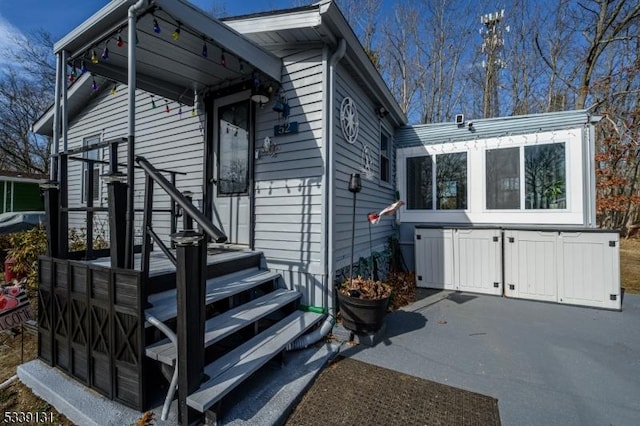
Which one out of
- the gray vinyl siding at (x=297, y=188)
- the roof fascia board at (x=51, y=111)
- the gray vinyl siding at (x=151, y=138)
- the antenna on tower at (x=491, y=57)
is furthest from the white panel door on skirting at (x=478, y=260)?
the antenna on tower at (x=491, y=57)

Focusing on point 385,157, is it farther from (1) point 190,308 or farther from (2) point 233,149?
(1) point 190,308

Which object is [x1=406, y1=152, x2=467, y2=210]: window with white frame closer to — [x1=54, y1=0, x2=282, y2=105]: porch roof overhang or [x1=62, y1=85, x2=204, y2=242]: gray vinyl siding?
[x1=54, y1=0, x2=282, y2=105]: porch roof overhang

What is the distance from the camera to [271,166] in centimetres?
378

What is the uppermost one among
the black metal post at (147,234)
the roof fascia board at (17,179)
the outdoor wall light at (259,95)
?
the outdoor wall light at (259,95)

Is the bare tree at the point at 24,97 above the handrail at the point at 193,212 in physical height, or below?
above

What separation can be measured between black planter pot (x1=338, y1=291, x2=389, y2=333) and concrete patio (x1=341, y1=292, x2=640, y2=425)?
21 centimetres

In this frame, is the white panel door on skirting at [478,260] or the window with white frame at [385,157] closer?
the white panel door on skirting at [478,260]

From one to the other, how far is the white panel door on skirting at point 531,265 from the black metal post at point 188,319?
15.5ft

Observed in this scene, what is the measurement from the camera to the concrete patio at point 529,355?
2.18 meters

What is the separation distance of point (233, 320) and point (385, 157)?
452cm

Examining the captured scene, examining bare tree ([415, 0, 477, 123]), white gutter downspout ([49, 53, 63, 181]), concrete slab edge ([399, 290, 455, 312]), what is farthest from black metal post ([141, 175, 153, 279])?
bare tree ([415, 0, 477, 123])

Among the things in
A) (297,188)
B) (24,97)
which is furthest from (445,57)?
(24,97)

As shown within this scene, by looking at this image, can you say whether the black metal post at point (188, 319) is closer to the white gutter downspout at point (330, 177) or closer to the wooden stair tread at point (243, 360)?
the wooden stair tread at point (243, 360)

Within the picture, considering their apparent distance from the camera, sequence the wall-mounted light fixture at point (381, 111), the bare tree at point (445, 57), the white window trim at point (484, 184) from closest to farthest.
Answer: the white window trim at point (484, 184) < the wall-mounted light fixture at point (381, 111) < the bare tree at point (445, 57)
